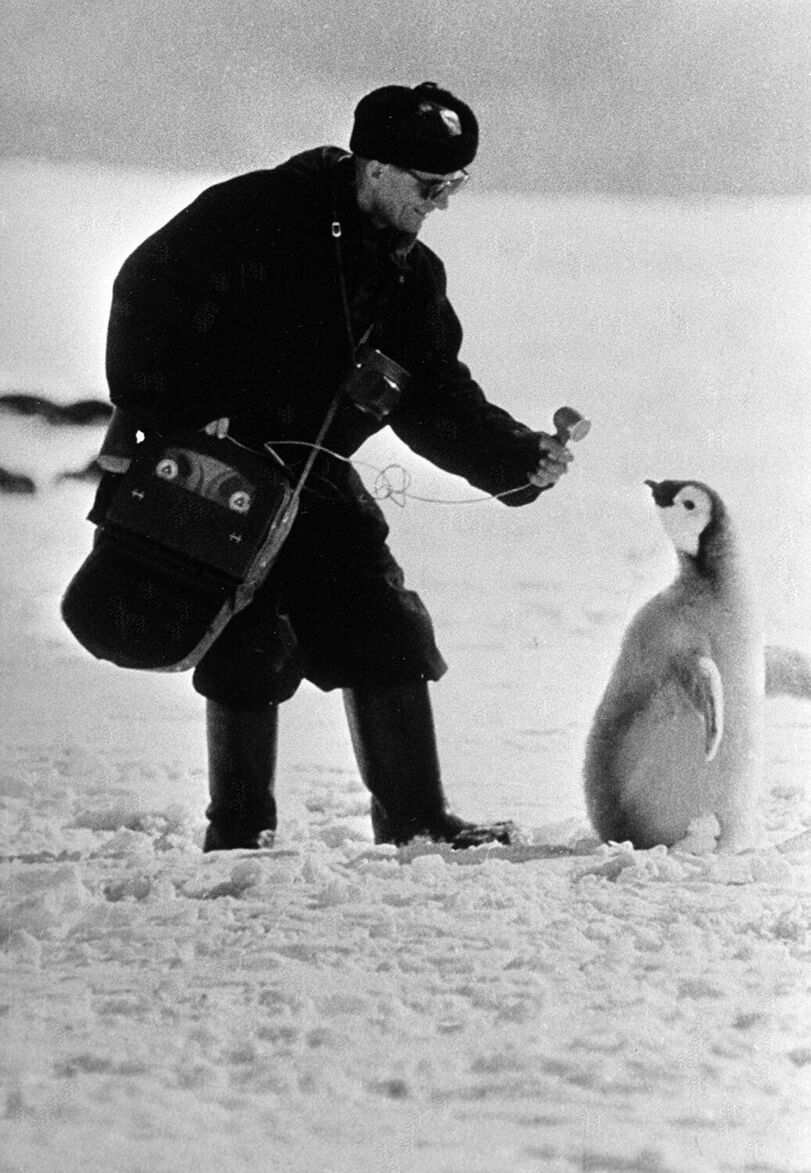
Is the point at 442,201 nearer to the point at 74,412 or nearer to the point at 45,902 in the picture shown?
the point at 74,412

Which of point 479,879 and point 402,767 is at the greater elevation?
point 402,767

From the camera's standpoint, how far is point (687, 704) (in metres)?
2.13

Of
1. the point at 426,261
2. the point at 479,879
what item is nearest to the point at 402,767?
the point at 479,879

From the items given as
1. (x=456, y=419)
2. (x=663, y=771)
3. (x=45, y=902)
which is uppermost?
(x=456, y=419)

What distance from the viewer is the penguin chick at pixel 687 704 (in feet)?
6.85

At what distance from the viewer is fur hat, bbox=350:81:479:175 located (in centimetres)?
195

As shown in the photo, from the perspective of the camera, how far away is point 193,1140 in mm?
1666

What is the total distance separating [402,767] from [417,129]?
85cm

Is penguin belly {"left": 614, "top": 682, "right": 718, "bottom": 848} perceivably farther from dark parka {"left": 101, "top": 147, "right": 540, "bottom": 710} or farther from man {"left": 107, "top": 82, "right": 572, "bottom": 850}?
dark parka {"left": 101, "top": 147, "right": 540, "bottom": 710}

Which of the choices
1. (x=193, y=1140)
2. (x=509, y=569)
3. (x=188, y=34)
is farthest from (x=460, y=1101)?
(x=188, y=34)

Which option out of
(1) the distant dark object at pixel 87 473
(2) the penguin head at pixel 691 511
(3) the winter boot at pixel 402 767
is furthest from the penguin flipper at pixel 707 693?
(1) the distant dark object at pixel 87 473

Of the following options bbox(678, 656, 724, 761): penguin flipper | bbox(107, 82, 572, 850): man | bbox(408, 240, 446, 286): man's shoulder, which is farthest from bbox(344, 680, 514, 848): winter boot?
bbox(408, 240, 446, 286): man's shoulder

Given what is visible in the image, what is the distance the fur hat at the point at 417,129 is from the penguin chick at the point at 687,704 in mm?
531

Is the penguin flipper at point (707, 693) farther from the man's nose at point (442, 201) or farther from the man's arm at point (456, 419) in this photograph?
the man's nose at point (442, 201)
